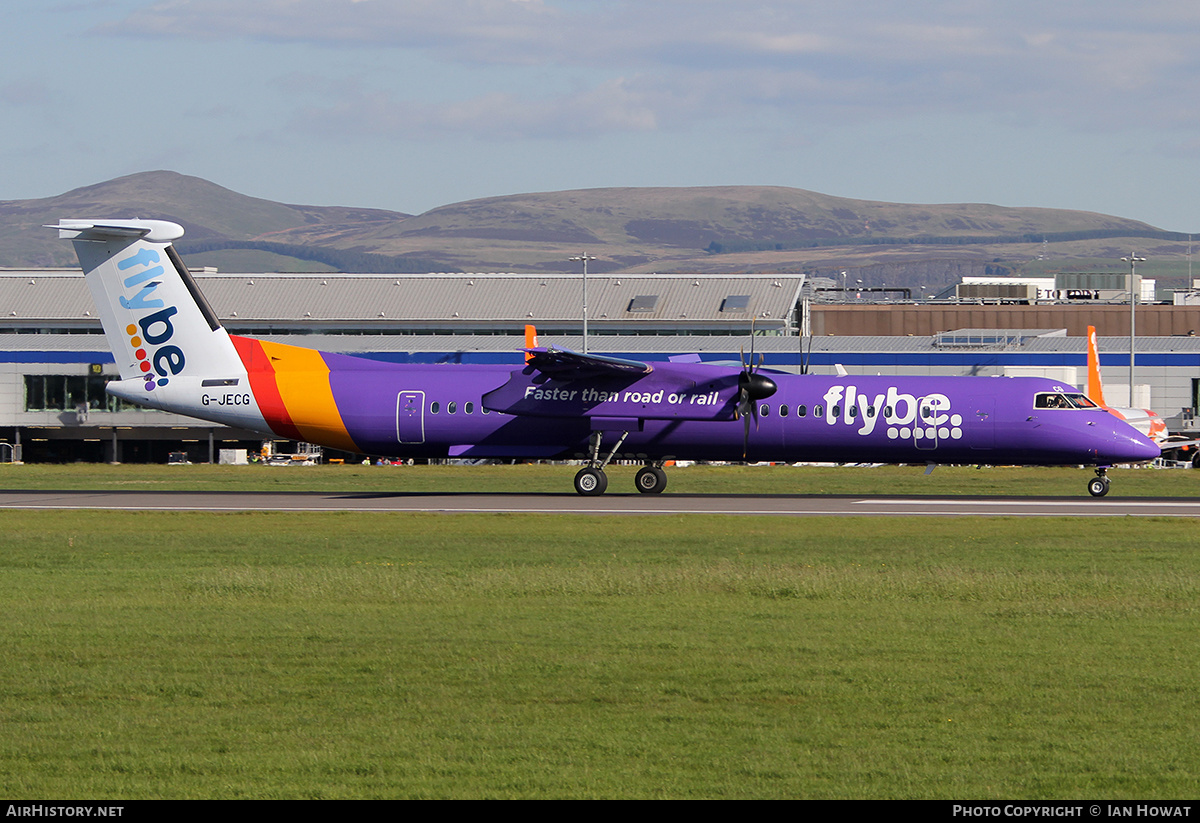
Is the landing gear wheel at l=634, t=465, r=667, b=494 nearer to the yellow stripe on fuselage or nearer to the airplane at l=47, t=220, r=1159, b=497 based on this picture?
the airplane at l=47, t=220, r=1159, b=497

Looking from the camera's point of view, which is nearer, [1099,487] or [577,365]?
[577,365]

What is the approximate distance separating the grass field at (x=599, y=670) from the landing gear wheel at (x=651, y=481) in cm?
1525

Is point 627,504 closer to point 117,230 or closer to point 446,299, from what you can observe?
point 117,230

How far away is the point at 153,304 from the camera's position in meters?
41.4

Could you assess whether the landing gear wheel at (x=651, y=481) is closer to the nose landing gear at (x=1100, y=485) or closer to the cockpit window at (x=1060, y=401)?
the cockpit window at (x=1060, y=401)

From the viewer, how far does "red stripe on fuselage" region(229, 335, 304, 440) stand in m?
41.4

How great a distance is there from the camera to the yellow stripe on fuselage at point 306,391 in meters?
41.5

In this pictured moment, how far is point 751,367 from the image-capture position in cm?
3938

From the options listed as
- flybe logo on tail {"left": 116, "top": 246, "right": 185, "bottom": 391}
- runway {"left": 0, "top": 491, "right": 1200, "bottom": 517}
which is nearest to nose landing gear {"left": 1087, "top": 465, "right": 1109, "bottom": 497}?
runway {"left": 0, "top": 491, "right": 1200, "bottom": 517}

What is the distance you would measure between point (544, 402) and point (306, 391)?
7.41m

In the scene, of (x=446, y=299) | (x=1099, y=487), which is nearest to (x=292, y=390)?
(x=1099, y=487)
